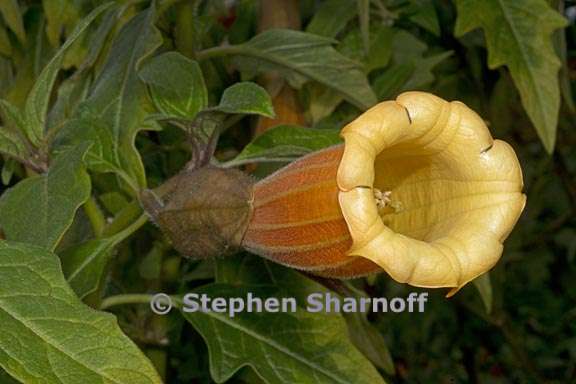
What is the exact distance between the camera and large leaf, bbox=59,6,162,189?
875mm

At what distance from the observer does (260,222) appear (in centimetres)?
78

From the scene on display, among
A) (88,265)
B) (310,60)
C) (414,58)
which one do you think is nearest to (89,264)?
(88,265)

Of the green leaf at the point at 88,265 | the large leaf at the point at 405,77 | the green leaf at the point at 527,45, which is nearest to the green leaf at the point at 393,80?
the large leaf at the point at 405,77

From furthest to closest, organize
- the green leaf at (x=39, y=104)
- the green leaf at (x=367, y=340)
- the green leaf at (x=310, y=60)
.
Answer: the green leaf at (x=367, y=340) < the green leaf at (x=310, y=60) < the green leaf at (x=39, y=104)

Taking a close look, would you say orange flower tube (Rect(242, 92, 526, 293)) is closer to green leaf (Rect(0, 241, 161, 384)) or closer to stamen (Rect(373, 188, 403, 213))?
stamen (Rect(373, 188, 403, 213))

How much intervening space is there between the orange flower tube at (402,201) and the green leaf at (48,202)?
0.12 meters

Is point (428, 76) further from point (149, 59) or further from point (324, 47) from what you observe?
point (149, 59)

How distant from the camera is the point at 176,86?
902 millimetres

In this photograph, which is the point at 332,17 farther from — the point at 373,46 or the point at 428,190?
the point at 428,190

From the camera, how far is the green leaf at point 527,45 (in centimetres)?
107

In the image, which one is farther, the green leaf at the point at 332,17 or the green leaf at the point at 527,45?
the green leaf at the point at 332,17

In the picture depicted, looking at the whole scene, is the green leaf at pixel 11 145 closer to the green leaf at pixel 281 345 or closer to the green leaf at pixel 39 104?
the green leaf at pixel 39 104

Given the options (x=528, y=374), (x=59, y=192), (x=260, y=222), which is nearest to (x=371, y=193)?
(x=260, y=222)

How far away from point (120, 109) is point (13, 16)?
276mm
